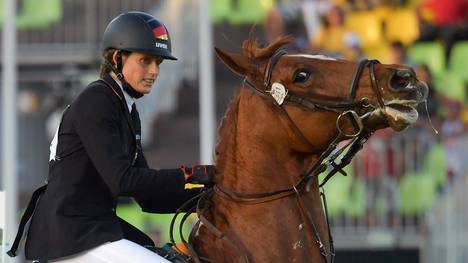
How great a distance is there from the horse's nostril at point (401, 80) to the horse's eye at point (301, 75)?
0.43 meters

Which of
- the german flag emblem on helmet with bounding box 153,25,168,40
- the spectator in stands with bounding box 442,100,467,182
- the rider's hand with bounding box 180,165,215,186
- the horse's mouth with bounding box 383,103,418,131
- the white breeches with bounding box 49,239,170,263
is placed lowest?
the spectator in stands with bounding box 442,100,467,182

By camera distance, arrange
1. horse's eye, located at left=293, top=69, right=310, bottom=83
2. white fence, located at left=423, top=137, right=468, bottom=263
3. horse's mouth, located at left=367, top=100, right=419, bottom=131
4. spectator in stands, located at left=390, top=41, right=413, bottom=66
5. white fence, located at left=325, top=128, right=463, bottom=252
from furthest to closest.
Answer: spectator in stands, located at left=390, top=41, right=413, bottom=66
white fence, located at left=325, top=128, right=463, bottom=252
white fence, located at left=423, top=137, right=468, bottom=263
horse's eye, located at left=293, top=69, right=310, bottom=83
horse's mouth, located at left=367, top=100, right=419, bottom=131

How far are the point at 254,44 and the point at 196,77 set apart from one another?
11.6 metres

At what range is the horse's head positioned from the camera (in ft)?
17.2

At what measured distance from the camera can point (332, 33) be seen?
1569cm

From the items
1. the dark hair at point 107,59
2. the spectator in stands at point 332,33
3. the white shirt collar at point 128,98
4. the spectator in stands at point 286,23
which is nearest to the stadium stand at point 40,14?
the spectator in stands at point 286,23

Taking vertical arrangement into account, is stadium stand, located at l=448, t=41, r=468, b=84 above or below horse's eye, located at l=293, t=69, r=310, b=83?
below

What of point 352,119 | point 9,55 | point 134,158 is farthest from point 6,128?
point 352,119

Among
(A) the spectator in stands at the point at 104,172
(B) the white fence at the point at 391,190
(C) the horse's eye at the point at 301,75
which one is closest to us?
(A) the spectator in stands at the point at 104,172

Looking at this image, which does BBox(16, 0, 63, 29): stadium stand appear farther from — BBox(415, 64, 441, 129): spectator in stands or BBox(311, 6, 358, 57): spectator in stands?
BBox(415, 64, 441, 129): spectator in stands

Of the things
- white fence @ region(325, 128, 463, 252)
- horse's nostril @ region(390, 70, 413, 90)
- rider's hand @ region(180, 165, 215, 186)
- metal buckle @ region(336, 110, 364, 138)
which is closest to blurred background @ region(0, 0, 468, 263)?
white fence @ region(325, 128, 463, 252)

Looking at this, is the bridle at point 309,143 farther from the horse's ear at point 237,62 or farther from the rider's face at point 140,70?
the rider's face at point 140,70

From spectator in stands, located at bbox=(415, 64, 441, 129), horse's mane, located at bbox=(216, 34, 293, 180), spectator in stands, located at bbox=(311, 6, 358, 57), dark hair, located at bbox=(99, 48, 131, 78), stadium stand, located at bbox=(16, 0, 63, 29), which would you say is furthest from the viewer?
stadium stand, located at bbox=(16, 0, 63, 29)

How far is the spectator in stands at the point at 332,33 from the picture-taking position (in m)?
15.5
